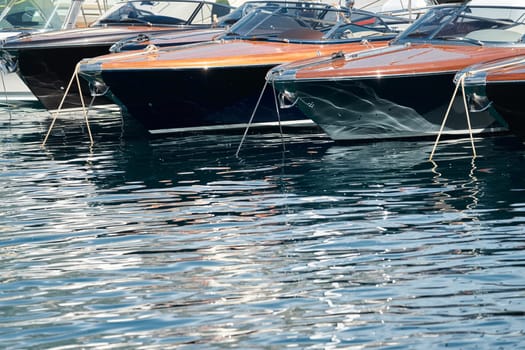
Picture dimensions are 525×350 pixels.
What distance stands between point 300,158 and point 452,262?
584cm

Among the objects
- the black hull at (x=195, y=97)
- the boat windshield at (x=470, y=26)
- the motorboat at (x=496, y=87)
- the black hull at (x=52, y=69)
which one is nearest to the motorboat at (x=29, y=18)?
the black hull at (x=52, y=69)

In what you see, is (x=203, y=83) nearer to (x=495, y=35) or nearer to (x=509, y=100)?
(x=495, y=35)

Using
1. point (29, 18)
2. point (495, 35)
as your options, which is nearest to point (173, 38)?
point (495, 35)

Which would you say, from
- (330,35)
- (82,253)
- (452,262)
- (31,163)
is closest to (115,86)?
(31,163)

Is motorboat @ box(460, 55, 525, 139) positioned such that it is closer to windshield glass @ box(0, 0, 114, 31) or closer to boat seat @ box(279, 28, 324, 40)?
boat seat @ box(279, 28, 324, 40)

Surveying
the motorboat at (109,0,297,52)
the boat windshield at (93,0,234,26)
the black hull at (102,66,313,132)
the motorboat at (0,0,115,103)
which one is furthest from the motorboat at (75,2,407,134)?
the motorboat at (0,0,115,103)

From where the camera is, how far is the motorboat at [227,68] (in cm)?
1602

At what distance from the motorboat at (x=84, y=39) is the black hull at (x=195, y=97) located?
3.53 meters

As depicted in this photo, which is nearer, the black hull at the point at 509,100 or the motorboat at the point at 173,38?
the black hull at the point at 509,100

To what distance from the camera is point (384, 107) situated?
14.5m

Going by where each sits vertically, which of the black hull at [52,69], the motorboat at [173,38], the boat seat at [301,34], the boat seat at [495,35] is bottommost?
the black hull at [52,69]

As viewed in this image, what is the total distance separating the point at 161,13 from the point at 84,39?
5.89ft

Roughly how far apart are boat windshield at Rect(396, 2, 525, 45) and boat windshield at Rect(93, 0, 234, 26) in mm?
6305

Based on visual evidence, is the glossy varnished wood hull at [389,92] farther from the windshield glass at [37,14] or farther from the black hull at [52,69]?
the windshield glass at [37,14]
